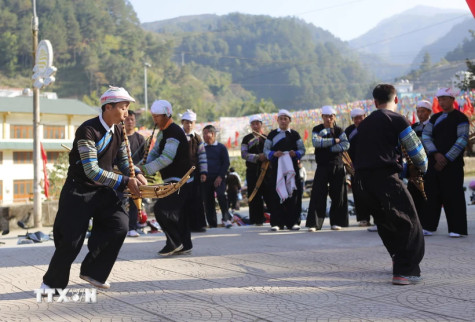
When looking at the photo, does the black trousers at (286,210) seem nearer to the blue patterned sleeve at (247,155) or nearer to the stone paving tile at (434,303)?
the blue patterned sleeve at (247,155)

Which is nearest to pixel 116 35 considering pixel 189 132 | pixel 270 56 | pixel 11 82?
pixel 11 82

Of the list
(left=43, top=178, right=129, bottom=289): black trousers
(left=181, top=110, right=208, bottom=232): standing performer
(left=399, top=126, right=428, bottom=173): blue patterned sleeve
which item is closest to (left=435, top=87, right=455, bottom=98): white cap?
(left=399, top=126, right=428, bottom=173): blue patterned sleeve

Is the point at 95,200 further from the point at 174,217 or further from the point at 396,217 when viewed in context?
the point at 396,217

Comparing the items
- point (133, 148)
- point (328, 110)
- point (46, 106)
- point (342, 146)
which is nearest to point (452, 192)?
point (342, 146)

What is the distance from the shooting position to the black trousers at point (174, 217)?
7.11 meters

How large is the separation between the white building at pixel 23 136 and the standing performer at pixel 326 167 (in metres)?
42.1

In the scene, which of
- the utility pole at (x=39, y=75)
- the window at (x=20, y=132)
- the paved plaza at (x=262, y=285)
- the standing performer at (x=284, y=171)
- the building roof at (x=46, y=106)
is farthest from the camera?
the window at (x=20, y=132)

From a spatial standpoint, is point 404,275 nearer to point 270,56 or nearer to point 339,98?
point 339,98

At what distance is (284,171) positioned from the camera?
970 centimetres

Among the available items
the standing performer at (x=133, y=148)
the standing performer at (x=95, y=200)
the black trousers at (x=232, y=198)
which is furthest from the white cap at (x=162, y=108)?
the black trousers at (x=232, y=198)

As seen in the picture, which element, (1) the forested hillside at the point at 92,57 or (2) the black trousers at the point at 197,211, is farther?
(1) the forested hillside at the point at 92,57

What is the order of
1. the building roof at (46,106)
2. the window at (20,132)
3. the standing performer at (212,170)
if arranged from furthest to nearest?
the window at (20,132), the building roof at (46,106), the standing performer at (212,170)

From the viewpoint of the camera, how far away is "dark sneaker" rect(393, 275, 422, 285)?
5160 mm

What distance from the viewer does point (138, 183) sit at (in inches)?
213
